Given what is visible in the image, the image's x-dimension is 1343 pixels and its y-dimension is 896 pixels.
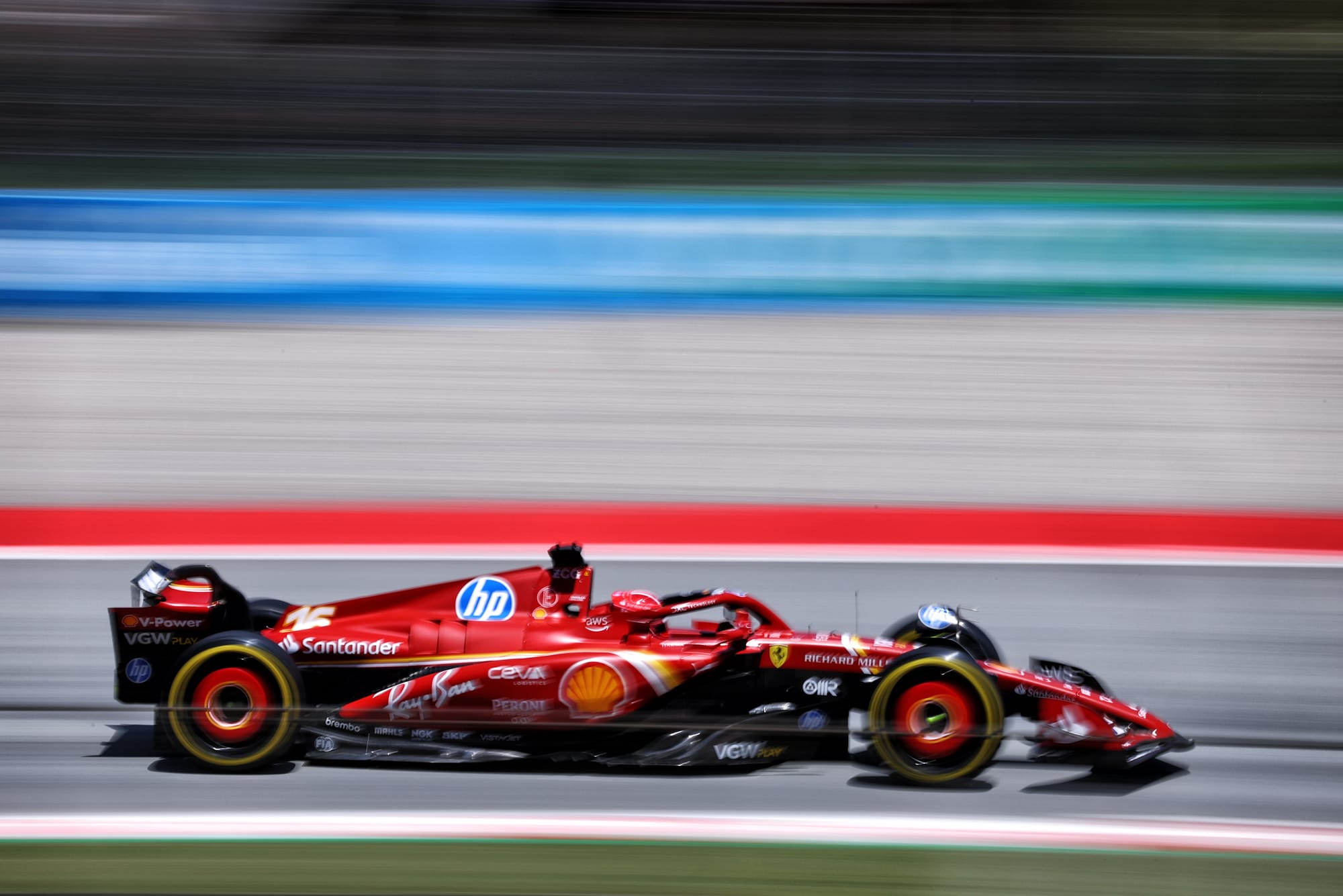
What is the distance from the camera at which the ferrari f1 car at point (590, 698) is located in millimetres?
3479

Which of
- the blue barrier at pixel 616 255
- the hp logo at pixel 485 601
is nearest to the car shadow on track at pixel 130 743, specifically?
the hp logo at pixel 485 601

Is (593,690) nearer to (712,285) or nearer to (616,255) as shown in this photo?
(712,285)

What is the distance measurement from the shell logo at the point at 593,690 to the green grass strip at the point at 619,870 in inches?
14.8

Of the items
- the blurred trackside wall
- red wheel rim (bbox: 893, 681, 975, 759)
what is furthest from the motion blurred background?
red wheel rim (bbox: 893, 681, 975, 759)

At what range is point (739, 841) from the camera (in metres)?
3.27

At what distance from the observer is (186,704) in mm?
3549

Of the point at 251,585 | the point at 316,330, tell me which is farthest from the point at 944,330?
the point at 251,585

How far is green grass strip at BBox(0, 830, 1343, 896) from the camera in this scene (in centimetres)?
310

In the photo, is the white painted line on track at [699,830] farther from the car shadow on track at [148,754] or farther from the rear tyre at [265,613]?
the rear tyre at [265,613]

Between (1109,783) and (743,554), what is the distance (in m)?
2.40

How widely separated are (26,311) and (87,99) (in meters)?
3.91

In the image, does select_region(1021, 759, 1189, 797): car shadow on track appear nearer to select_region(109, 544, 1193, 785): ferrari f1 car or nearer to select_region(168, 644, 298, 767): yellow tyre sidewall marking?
select_region(109, 544, 1193, 785): ferrari f1 car

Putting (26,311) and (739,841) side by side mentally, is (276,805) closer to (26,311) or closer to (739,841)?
(739,841)

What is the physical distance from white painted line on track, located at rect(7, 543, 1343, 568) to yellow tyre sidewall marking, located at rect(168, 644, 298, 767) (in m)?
1.83
